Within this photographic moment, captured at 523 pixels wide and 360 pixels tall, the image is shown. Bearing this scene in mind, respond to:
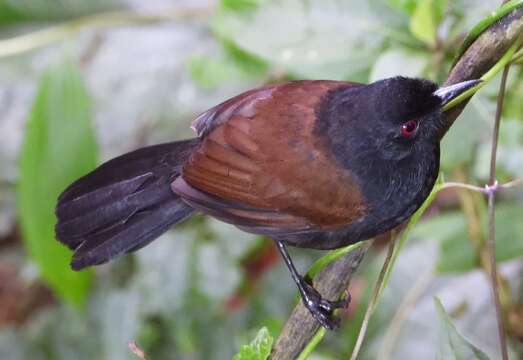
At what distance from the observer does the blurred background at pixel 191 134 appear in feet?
6.56

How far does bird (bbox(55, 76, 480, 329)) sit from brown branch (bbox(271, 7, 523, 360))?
0.08 meters

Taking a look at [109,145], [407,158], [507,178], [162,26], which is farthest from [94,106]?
[407,158]

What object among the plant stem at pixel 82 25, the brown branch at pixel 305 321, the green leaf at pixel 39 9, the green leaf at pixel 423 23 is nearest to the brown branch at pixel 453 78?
the brown branch at pixel 305 321

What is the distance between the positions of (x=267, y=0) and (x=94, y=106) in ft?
4.74

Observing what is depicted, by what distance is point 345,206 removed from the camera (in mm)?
1692

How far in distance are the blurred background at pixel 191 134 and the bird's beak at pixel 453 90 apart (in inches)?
13.2

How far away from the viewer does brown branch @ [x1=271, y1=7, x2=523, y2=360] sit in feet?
4.58

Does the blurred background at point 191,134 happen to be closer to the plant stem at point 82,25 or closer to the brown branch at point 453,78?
the plant stem at point 82,25

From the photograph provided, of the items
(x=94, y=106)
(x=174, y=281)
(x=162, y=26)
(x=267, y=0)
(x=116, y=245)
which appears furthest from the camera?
(x=162, y=26)

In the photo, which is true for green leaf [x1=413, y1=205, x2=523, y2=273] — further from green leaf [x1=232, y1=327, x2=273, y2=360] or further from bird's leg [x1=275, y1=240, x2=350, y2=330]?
green leaf [x1=232, y1=327, x2=273, y2=360]

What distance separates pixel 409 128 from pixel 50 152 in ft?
4.33

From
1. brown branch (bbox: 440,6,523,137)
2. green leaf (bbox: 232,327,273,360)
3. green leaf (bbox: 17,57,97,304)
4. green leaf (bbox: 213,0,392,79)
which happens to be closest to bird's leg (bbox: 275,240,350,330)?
green leaf (bbox: 232,327,273,360)

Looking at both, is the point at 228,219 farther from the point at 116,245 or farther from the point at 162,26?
the point at 162,26

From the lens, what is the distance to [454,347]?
1438 mm
